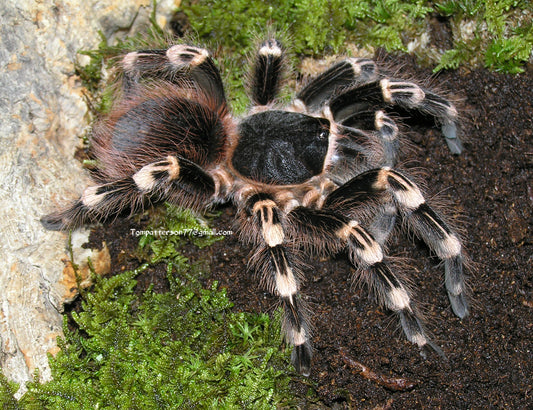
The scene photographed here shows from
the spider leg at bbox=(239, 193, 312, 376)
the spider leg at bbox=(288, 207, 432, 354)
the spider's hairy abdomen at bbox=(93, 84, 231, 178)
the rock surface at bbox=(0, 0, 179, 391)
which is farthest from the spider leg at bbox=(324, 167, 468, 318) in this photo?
the rock surface at bbox=(0, 0, 179, 391)

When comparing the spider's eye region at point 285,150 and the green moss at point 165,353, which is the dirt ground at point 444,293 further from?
the spider's eye region at point 285,150

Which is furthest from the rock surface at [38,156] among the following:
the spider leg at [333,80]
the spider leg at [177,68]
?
the spider leg at [333,80]

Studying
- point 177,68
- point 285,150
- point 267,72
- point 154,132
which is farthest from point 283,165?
point 177,68

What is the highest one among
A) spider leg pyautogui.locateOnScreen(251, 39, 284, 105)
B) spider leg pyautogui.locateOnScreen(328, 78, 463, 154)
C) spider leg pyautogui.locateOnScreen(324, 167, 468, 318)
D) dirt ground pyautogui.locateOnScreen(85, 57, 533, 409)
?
spider leg pyautogui.locateOnScreen(251, 39, 284, 105)

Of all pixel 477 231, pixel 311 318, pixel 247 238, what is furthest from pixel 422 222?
pixel 247 238

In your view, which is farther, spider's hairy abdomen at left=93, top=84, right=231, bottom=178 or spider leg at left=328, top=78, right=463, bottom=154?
spider leg at left=328, top=78, right=463, bottom=154

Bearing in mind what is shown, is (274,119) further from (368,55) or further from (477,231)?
(477,231)

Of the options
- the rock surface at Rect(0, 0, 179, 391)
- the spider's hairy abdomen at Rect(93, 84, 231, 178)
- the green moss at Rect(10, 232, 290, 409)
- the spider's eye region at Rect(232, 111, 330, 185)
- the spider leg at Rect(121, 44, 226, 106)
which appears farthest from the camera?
the spider leg at Rect(121, 44, 226, 106)

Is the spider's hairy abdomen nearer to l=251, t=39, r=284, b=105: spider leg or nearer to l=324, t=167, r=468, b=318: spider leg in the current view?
l=251, t=39, r=284, b=105: spider leg
